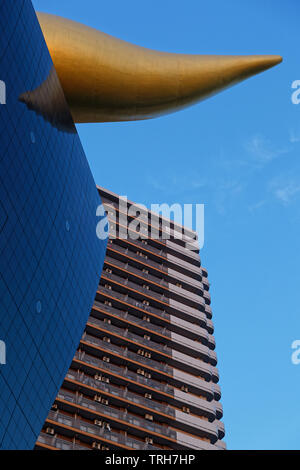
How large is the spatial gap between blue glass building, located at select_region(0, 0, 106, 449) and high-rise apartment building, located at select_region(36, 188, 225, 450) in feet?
58.1

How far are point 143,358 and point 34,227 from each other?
117 ft

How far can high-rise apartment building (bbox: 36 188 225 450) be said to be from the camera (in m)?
53.7

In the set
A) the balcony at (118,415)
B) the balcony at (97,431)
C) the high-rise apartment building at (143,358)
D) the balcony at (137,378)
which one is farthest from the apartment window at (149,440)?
the balcony at (137,378)

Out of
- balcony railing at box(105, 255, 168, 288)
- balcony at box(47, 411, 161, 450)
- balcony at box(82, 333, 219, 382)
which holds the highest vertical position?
balcony railing at box(105, 255, 168, 288)

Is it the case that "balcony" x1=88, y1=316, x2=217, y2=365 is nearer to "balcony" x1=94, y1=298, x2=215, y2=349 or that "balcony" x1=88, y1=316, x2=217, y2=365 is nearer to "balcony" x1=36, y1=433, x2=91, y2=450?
"balcony" x1=94, y1=298, x2=215, y2=349

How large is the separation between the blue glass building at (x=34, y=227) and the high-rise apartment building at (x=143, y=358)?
698 inches

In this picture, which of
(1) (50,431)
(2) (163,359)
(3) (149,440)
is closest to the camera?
(1) (50,431)

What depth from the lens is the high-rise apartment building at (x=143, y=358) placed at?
53.7 metres

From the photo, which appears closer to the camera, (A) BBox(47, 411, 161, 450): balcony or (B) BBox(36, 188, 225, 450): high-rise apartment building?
(A) BBox(47, 411, 161, 450): balcony

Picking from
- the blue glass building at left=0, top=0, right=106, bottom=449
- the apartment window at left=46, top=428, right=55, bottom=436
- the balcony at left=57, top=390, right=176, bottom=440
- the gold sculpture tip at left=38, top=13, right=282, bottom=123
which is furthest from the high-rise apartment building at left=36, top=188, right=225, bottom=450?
the gold sculpture tip at left=38, top=13, right=282, bottom=123

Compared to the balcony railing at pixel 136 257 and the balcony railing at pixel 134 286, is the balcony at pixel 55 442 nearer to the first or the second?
the balcony railing at pixel 134 286

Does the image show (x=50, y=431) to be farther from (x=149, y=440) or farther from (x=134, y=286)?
(x=134, y=286)

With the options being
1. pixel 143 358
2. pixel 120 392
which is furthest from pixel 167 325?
pixel 120 392

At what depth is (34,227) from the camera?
29.6 meters
